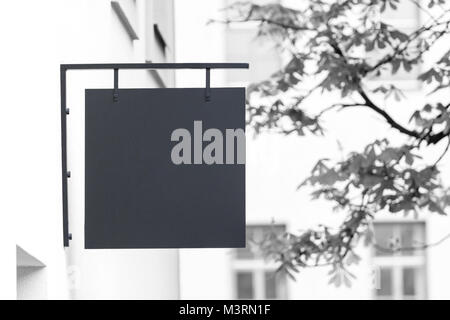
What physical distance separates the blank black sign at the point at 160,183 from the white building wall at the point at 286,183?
14257 mm

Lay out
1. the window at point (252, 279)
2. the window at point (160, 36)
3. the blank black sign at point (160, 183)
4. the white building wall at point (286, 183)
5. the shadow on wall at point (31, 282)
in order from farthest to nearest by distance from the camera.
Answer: the window at point (252, 279), the white building wall at point (286, 183), the window at point (160, 36), the shadow on wall at point (31, 282), the blank black sign at point (160, 183)

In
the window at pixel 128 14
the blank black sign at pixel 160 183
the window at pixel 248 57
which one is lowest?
the blank black sign at pixel 160 183

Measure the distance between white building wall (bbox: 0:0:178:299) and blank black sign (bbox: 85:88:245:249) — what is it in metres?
0.43

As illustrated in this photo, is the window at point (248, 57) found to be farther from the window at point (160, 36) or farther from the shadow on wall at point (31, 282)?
the shadow on wall at point (31, 282)

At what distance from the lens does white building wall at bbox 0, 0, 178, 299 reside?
6641mm

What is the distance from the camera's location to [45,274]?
761cm

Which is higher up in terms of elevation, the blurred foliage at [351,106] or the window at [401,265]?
the blurred foliage at [351,106]

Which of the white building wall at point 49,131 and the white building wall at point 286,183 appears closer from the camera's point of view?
the white building wall at point 49,131

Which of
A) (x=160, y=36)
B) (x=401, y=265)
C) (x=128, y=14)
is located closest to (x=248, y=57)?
(x=401, y=265)

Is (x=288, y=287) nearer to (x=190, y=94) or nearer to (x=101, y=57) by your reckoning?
(x=101, y=57)

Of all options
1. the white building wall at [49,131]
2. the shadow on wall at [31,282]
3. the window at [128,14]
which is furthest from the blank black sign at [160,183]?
the window at [128,14]

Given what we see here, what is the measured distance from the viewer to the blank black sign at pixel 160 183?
6.44m

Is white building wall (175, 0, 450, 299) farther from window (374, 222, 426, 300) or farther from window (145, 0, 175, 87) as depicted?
window (145, 0, 175, 87)
